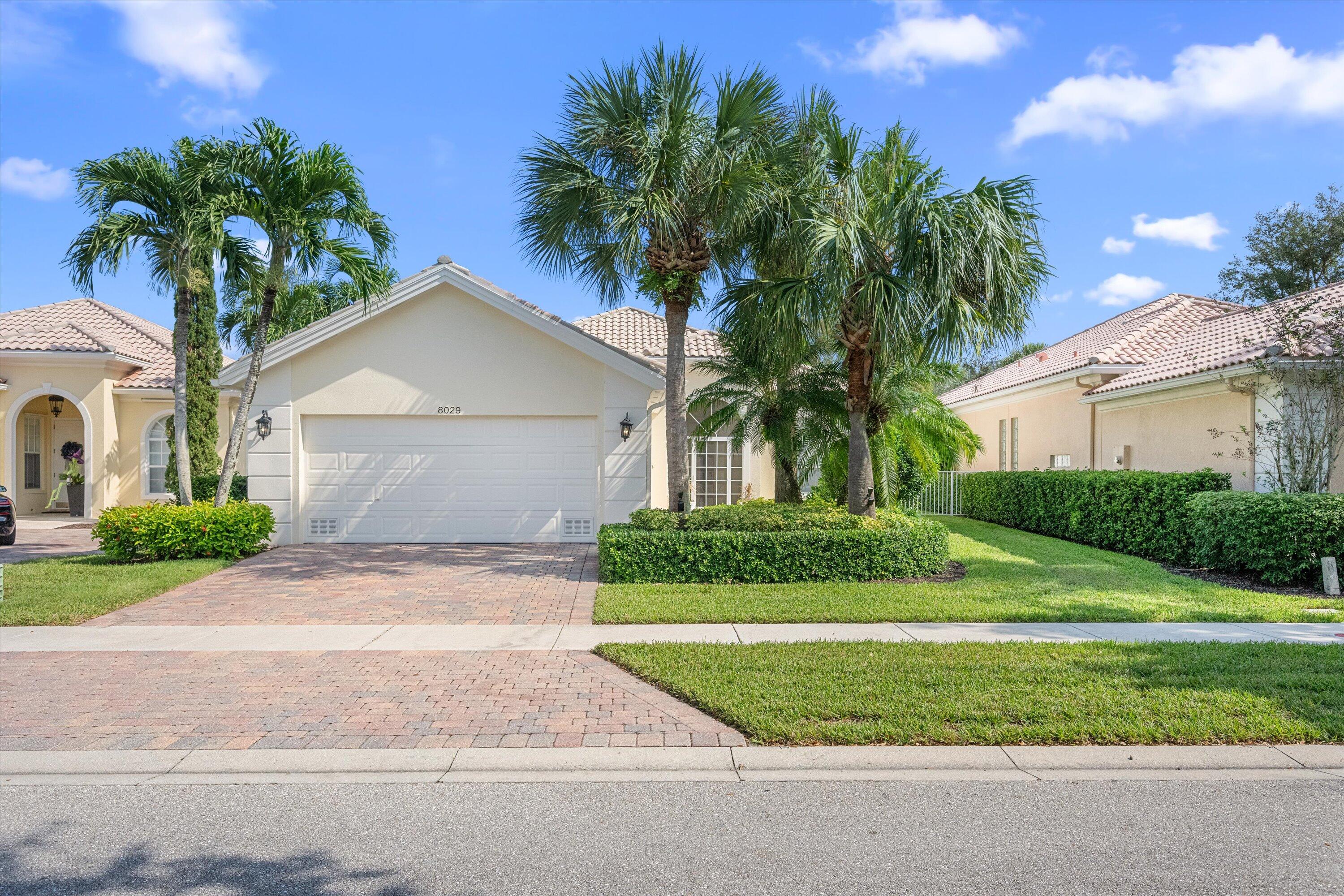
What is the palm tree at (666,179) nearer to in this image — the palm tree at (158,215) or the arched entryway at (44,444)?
the palm tree at (158,215)

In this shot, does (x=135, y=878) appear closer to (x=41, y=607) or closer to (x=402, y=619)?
(x=402, y=619)

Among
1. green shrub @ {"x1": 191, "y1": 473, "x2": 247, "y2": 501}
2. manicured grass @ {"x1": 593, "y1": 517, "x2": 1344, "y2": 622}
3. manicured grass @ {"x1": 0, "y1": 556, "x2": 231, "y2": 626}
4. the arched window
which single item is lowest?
manicured grass @ {"x1": 593, "y1": 517, "x2": 1344, "y2": 622}

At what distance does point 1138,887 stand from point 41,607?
1054 centimetres

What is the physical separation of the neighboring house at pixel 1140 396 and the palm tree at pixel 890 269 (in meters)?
4.46

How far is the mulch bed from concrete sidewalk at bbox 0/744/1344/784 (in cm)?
613

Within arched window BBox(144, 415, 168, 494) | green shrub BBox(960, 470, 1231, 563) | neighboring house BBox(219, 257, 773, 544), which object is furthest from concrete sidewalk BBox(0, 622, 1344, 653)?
arched window BBox(144, 415, 168, 494)

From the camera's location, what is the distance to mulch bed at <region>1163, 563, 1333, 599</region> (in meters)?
10.1

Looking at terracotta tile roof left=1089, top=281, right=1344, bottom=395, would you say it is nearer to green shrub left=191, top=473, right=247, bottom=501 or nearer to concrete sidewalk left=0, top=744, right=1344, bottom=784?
concrete sidewalk left=0, top=744, right=1344, bottom=784

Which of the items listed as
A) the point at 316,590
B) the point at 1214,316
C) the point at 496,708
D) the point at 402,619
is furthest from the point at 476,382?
the point at 1214,316

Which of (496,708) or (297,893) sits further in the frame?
(496,708)

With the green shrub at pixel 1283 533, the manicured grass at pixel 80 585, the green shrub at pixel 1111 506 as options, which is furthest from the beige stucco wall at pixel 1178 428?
the manicured grass at pixel 80 585

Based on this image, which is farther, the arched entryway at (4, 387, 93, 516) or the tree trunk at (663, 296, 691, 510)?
the arched entryway at (4, 387, 93, 516)

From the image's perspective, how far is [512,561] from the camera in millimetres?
12711

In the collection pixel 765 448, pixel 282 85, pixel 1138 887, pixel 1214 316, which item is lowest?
pixel 1138 887
